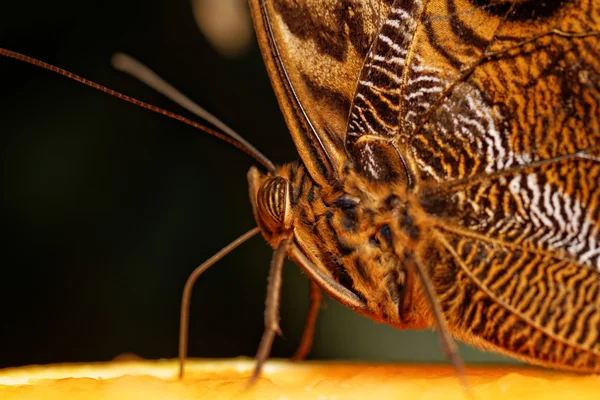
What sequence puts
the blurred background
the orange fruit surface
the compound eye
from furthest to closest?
the blurred background → the compound eye → the orange fruit surface

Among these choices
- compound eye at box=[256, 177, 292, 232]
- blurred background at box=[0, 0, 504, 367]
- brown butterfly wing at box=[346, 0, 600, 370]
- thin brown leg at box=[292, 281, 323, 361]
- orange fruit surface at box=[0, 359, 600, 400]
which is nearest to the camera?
orange fruit surface at box=[0, 359, 600, 400]

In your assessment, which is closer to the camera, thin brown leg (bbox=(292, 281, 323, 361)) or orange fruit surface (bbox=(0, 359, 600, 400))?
orange fruit surface (bbox=(0, 359, 600, 400))

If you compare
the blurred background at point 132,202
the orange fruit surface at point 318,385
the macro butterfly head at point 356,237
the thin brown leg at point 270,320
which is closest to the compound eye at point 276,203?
the macro butterfly head at point 356,237

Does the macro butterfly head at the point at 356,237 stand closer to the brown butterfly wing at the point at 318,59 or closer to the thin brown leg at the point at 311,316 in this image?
the brown butterfly wing at the point at 318,59

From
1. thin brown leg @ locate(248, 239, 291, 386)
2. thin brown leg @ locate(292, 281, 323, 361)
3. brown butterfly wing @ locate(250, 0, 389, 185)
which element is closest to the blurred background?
thin brown leg @ locate(292, 281, 323, 361)

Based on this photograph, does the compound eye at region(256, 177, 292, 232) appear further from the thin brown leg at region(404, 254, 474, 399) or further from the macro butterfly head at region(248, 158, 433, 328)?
the thin brown leg at region(404, 254, 474, 399)

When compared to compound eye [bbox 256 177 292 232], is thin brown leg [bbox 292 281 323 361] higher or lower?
lower

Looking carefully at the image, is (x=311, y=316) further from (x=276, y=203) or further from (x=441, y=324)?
(x=441, y=324)

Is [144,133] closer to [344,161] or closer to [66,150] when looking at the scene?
[66,150]

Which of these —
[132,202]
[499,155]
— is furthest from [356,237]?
[132,202]
